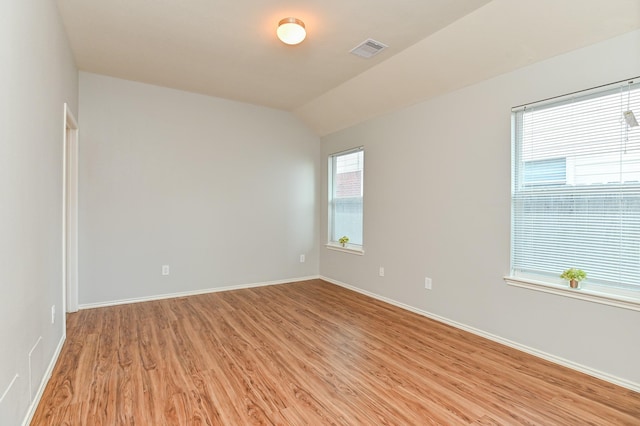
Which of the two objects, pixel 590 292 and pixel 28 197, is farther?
pixel 590 292

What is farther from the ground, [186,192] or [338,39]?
[338,39]

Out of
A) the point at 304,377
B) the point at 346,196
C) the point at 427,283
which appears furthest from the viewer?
the point at 346,196

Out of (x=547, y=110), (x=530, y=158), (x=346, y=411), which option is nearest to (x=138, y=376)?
(x=346, y=411)

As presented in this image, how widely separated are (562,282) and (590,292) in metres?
0.23

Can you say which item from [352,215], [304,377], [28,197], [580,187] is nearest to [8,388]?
[28,197]

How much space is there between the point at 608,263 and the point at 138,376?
3.51 m

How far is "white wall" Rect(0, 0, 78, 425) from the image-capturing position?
4.78 ft

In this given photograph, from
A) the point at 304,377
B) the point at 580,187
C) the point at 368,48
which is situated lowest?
the point at 304,377

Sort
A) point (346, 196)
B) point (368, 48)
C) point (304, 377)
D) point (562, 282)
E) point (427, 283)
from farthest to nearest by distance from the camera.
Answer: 1. point (346, 196)
2. point (427, 283)
3. point (368, 48)
4. point (562, 282)
5. point (304, 377)

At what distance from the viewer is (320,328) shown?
10.6 feet

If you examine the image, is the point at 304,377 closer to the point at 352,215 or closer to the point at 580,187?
the point at 580,187

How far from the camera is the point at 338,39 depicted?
9.72 feet

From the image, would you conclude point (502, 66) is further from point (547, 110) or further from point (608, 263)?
point (608, 263)

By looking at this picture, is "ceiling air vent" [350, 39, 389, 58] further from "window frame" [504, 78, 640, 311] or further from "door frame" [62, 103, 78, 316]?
"door frame" [62, 103, 78, 316]
